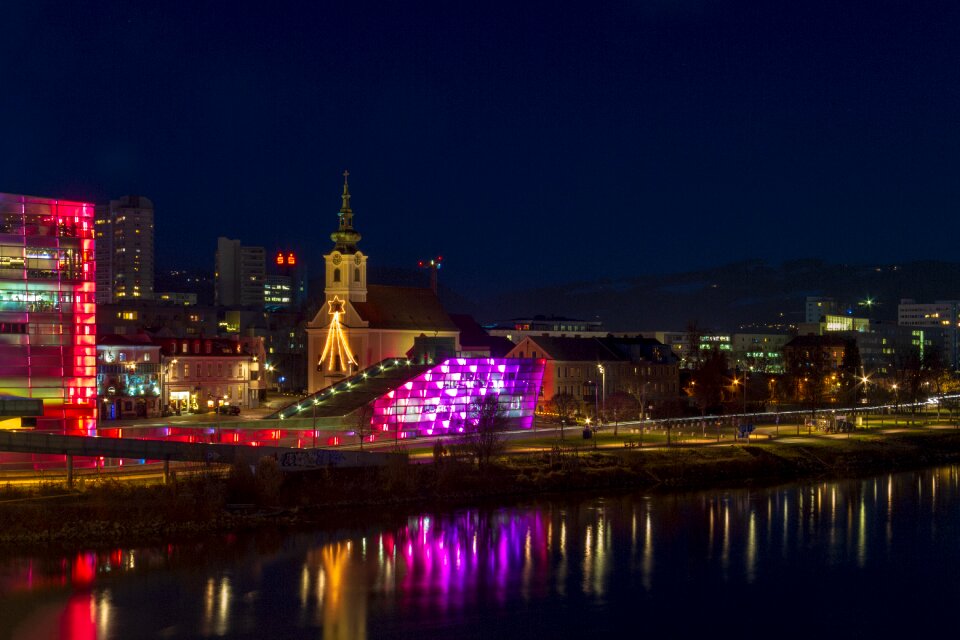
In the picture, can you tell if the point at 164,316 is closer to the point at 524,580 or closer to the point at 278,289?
the point at 278,289

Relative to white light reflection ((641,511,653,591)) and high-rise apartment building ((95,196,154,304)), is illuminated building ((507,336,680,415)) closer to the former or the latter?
white light reflection ((641,511,653,591))

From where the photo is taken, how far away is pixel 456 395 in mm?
60688

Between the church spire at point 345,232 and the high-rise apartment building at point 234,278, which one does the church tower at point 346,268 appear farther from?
the high-rise apartment building at point 234,278

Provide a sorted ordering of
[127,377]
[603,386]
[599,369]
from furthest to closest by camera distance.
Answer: [599,369], [603,386], [127,377]

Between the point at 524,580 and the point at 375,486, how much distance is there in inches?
476

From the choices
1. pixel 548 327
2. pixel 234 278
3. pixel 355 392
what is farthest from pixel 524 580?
pixel 234 278

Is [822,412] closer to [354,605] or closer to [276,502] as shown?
[276,502]

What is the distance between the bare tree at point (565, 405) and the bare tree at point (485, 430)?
8.92 m

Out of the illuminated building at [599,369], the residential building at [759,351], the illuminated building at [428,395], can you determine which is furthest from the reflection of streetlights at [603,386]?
the residential building at [759,351]

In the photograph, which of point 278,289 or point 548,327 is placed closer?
point 548,327

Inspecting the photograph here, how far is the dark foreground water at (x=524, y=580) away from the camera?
28688mm

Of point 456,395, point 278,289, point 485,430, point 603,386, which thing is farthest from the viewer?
point 278,289

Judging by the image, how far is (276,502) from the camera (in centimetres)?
4112

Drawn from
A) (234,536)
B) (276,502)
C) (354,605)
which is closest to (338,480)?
(276,502)
